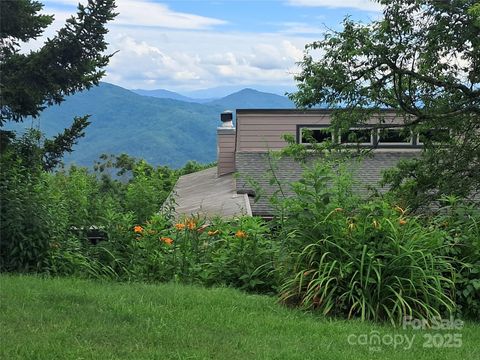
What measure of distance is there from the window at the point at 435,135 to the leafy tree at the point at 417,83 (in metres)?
0.07

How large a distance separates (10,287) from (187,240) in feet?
7.04

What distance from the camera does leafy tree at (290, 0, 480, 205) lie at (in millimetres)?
8828

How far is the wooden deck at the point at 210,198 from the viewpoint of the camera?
12.7 m

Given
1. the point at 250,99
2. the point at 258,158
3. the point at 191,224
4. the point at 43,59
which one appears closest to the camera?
the point at 43,59

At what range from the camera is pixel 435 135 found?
10.4 metres

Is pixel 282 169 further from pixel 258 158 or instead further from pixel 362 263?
pixel 362 263

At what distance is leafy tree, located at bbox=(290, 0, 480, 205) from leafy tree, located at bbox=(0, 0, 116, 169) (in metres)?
4.14

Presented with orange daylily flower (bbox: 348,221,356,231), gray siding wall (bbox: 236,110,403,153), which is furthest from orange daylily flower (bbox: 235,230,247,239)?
gray siding wall (bbox: 236,110,403,153)

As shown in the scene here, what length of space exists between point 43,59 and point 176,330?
361cm

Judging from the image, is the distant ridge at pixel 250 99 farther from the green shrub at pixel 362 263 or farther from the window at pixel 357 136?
the green shrub at pixel 362 263

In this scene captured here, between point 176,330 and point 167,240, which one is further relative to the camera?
point 167,240

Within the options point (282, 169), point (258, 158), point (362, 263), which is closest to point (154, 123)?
point (258, 158)

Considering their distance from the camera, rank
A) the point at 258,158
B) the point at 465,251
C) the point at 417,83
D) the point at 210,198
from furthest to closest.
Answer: the point at 258,158, the point at 210,198, the point at 417,83, the point at 465,251

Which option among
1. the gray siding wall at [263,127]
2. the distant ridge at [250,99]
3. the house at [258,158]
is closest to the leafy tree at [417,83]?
the house at [258,158]
